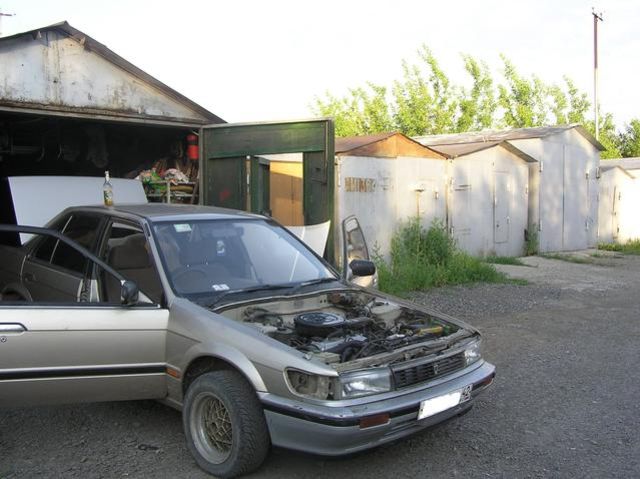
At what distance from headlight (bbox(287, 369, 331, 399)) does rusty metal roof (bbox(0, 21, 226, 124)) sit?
22.2 feet

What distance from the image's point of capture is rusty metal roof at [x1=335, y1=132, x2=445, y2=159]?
11.0 m

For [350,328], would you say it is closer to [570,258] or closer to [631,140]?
[570,258]

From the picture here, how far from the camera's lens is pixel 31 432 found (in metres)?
4.44

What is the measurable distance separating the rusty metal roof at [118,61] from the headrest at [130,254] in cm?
478

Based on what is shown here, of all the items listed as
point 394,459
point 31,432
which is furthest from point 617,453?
point 31,432

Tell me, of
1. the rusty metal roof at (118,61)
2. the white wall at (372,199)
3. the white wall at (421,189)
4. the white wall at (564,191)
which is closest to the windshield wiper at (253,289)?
the rusty metal roof at (118,61)

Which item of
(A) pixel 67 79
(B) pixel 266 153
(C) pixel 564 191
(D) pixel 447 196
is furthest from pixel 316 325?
(C) pixel 564 191

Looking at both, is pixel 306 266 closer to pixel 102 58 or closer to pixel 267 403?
pixel 267 403

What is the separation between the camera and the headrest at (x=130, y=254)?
Answer: 180 inches

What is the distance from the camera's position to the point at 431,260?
1187 cm

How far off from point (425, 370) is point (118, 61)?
23.9 feet

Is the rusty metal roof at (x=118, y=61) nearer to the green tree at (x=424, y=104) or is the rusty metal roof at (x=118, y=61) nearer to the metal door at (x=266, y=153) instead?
the metal door at (x=266, y=153)

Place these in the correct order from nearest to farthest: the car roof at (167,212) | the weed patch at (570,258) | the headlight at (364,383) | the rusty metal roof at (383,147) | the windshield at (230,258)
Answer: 1. the headlight at (364,383)
2. the windshield at (230,258)
3. the car roof at (167,212)
4. the rusty metal roof at (383,147)
5. the weed patch at (570,258)

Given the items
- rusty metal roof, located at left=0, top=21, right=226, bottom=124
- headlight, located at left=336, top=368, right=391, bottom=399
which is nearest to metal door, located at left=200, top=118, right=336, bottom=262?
rusty metal roof, located at left=0, top=21, right=226, bottom=124
